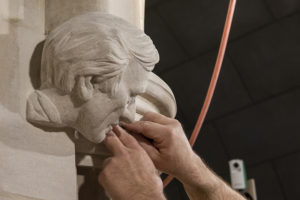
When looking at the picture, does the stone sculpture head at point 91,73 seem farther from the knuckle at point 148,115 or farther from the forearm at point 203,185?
the forearm at point 203,185

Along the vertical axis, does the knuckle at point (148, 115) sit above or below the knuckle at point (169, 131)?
above

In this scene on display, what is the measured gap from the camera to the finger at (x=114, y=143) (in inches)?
42.7

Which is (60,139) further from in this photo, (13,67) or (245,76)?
(245,76)

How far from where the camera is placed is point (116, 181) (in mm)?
1065

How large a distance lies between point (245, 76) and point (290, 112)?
380 millimetres

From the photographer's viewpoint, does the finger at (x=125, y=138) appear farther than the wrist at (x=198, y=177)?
No

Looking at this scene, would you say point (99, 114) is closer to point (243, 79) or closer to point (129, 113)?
point (129, 113)

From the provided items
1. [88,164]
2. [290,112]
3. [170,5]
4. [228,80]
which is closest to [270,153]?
[290,112]

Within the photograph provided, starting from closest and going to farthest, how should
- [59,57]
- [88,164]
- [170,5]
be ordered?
1. [59,57]
2. [88,164]
3. [170,5]

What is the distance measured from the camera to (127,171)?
107cm

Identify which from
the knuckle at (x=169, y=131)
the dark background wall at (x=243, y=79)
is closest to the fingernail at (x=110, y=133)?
the knuckle at (x=169, y=131)

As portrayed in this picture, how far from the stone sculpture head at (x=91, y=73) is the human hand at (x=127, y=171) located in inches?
1.7

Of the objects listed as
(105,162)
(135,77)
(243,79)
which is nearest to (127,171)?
(105,162)

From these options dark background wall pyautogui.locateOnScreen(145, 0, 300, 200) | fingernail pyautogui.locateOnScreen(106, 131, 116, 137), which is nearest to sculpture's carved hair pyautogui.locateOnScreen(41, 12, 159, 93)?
fingernail pyautogui.locateOnScreen(106, 131, 116, 137)
